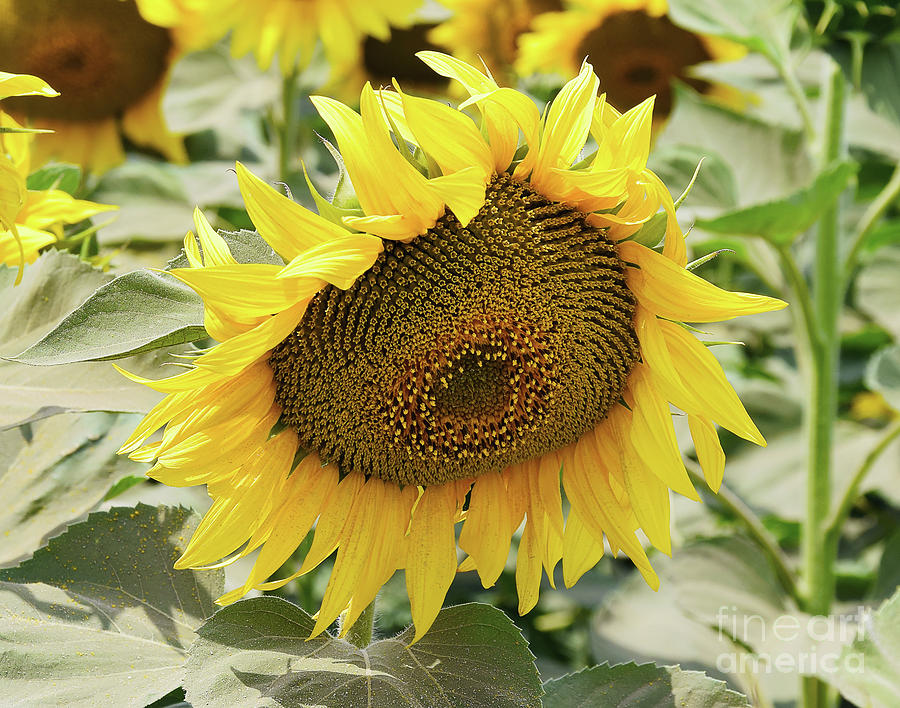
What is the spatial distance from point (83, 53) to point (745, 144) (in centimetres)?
119

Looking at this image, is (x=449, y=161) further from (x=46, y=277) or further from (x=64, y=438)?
(x=64, y=438)

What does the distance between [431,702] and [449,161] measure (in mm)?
397

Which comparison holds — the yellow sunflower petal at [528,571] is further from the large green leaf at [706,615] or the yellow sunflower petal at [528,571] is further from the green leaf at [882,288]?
the green leaf at [882,288]

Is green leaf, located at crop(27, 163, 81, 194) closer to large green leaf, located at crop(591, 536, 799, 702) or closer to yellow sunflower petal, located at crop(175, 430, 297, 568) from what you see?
yellow sunflower petal, located at crop(175, 430, 297, 568)

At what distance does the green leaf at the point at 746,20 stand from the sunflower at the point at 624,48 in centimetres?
59

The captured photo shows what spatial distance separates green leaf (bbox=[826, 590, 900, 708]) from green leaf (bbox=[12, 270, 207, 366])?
668mm

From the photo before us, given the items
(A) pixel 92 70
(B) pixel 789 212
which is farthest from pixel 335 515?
(A) pixel 92 70

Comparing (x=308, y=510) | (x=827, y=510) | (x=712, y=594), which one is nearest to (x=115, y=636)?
(x=308, y=510)

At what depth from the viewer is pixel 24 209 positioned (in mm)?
922

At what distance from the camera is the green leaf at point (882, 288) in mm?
1850

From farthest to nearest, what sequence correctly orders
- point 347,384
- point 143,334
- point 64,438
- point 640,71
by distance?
1. point 640,71
2. point 64,438
3. point 347,384
4. point 143,334

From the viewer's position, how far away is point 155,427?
2.44ft

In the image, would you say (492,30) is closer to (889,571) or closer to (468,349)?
(889,571)

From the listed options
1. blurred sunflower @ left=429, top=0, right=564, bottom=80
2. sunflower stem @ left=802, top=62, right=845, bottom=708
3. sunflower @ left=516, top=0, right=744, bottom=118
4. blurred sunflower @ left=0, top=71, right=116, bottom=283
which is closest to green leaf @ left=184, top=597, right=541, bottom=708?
blurred sunflower @ left=0, top=71, right=116, bottom=283
